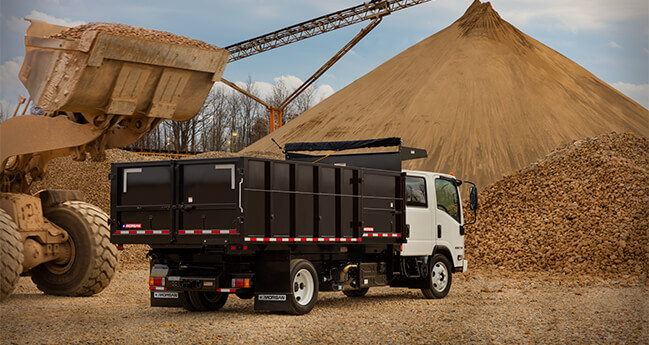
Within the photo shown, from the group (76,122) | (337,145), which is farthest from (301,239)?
(337,145)

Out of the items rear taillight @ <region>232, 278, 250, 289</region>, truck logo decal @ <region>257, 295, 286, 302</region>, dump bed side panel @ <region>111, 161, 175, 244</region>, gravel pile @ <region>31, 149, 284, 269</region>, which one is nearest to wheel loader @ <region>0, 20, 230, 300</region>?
dump bed side panel @ <region>111, 161, 175, 244</region>

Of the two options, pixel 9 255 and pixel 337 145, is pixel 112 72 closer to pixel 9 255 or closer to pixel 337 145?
pixel 9 255

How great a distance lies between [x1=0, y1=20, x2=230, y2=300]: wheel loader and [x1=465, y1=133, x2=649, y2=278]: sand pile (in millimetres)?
12272

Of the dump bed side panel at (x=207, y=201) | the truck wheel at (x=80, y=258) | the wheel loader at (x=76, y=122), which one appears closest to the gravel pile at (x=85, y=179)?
the truck wheel at (x=80, y=258)

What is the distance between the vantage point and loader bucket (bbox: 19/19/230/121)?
12609 millimetres

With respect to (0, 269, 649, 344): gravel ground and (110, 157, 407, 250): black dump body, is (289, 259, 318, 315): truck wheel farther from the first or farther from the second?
(110, 157, 407, 250): black dump body

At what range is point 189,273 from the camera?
12641mm

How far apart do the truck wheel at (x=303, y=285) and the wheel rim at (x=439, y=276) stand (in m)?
3.91

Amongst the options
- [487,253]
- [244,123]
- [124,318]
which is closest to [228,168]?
[124,318]

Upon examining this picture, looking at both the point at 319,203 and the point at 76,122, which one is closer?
the point at 319,203

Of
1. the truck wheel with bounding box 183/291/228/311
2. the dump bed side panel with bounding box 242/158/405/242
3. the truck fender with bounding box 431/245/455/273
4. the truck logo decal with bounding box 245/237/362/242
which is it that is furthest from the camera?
the truck fender with bounding box 431/245/455/273

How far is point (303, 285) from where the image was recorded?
1291cm

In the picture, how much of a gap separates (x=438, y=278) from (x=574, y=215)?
10.0 meters

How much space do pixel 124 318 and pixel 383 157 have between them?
635cm
